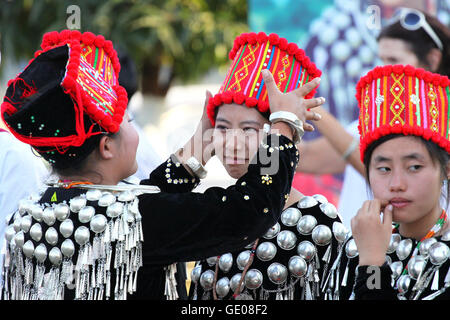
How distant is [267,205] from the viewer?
206cm

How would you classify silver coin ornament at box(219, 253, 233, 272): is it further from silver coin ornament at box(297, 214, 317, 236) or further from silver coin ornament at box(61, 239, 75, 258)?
silver coin ornament at box(61, 239, 75, 258)

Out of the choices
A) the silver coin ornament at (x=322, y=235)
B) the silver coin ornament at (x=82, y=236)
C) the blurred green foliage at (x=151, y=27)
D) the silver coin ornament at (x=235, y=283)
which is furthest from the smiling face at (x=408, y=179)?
the blurred green foliage at (x=151, y=27)

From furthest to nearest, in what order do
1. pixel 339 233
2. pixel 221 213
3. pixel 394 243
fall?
pixel 339 233 → pixel 394 243 → pixel 221 213

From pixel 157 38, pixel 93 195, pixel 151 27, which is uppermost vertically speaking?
pixel 151 27

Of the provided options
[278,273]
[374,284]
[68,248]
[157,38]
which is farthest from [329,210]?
[157,38]

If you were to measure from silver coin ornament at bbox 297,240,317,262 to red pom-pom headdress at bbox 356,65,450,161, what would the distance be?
0.39m

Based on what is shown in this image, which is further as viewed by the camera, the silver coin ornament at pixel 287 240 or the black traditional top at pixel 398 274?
the silver coin ornament at pixel 287 240

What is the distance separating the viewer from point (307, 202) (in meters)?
2.49

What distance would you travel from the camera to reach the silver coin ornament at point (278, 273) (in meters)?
2.38

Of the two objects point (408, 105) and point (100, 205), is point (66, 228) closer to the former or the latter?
point (100, 205)

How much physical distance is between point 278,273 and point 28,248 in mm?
854

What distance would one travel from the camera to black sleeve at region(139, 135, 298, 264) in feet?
6.79

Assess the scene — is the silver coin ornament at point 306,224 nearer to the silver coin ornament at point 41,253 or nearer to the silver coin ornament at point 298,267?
the silver coin ornament at point 298,267
